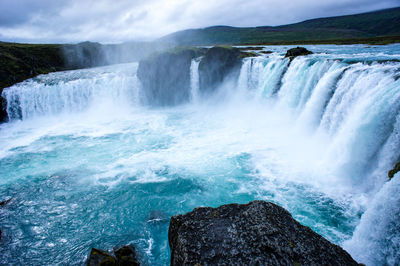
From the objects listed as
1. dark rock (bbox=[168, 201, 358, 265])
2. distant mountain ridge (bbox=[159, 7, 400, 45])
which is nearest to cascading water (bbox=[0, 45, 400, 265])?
dark rock (bbox=[168, 201, 358, 265])

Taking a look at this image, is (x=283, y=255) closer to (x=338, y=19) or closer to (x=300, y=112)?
(x=300, y=112)

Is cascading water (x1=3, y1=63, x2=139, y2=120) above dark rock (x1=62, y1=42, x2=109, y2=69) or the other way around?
the other way around

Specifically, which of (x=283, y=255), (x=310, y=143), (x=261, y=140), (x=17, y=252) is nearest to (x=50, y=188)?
(x=17, y=252)

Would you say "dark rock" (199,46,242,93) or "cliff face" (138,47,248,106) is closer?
"dark rock" (199,46,242,93)

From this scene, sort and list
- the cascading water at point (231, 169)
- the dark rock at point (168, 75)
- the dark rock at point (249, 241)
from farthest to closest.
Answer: the dark rock at point (168, 75)
the cascading water at point (231, 169)
the dark rock at point (249, 241)

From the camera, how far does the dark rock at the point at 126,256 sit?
241 inches

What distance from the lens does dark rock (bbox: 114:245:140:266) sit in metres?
6.12

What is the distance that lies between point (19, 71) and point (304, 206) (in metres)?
39.4

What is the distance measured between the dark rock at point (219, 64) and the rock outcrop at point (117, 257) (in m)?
20.3

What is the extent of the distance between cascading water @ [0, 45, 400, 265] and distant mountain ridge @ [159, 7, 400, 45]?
90679 mm

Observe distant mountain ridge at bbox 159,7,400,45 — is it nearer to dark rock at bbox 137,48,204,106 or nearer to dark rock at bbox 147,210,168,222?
dark rock at bbox 137,48,204,106

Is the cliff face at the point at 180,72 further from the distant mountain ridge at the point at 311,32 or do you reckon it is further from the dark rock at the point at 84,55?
the distant mountain ridge at the point at 311,32

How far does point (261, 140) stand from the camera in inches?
587

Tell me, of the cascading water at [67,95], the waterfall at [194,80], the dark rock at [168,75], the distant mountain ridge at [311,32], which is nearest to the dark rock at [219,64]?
the waterfall at [194,80]
